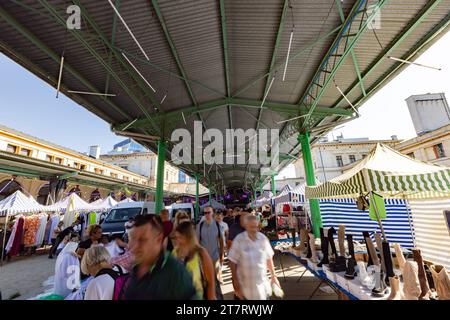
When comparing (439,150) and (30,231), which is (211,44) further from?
(439,150)

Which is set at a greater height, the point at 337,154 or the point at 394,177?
the point at 337,154

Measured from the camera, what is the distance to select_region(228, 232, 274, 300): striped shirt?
2.31 m

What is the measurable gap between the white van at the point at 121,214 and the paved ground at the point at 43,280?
8.00ft

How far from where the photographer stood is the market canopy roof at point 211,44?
4594mm

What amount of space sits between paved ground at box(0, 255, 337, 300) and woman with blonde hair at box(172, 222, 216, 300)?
3244mm

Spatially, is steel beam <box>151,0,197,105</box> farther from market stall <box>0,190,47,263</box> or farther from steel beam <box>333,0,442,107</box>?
market stall <box>0,190,47,263</box>

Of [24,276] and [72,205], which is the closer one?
Result: [24,276]

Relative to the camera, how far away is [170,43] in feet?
18.2

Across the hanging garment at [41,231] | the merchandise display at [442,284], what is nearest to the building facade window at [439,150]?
the merchandise display at [442,284]

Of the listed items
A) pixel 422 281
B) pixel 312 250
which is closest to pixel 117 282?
pixel 422 281

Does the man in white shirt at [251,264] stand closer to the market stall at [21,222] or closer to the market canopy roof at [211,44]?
the market canopy roof at [211,44]

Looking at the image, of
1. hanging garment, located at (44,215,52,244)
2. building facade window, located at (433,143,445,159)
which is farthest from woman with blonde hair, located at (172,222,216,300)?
building facade window, located at (433,143,445,159)

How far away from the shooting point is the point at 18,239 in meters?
9.72

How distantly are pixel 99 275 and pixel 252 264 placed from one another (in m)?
1.74
